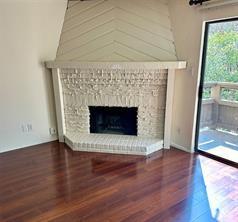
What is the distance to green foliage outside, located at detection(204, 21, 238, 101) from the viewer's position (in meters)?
2.90

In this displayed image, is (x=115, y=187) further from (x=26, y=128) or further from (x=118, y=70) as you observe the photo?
(x=26, y=128)

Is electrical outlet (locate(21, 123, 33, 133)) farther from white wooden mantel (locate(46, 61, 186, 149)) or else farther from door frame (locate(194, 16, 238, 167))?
door frame (locate(194, 16, 238, 167))

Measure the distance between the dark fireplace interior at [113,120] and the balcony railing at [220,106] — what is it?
118 centimetres

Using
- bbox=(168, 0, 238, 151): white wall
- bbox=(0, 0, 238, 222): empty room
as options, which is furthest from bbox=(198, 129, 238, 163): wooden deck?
bbox=(168, 0, 238, 151): white wall

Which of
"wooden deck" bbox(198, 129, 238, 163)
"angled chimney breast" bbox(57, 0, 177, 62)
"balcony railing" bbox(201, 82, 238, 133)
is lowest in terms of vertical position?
"wooden deck" bbox(198, 129, 238, 163)

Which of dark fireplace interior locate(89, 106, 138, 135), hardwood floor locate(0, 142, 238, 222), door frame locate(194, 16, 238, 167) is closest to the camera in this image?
hardwood floor locate(0, 142, 238, 222)

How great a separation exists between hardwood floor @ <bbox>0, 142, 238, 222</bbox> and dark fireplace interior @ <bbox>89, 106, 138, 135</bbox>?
0.67 metres

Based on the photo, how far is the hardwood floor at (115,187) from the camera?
2133 mm

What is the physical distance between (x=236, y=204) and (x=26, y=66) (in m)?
3.42

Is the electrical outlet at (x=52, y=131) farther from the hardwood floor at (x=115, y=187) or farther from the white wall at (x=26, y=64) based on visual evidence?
the hardwood floor at (x=115, y=187)

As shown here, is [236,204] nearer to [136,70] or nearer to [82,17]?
[136,70]

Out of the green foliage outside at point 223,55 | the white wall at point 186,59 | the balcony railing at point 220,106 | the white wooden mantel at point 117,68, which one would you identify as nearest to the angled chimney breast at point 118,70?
the white wooden mantel at point 117,68

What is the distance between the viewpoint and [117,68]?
10.8 ft

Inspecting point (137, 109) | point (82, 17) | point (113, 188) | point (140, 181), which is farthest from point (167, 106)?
point (82, 17)
